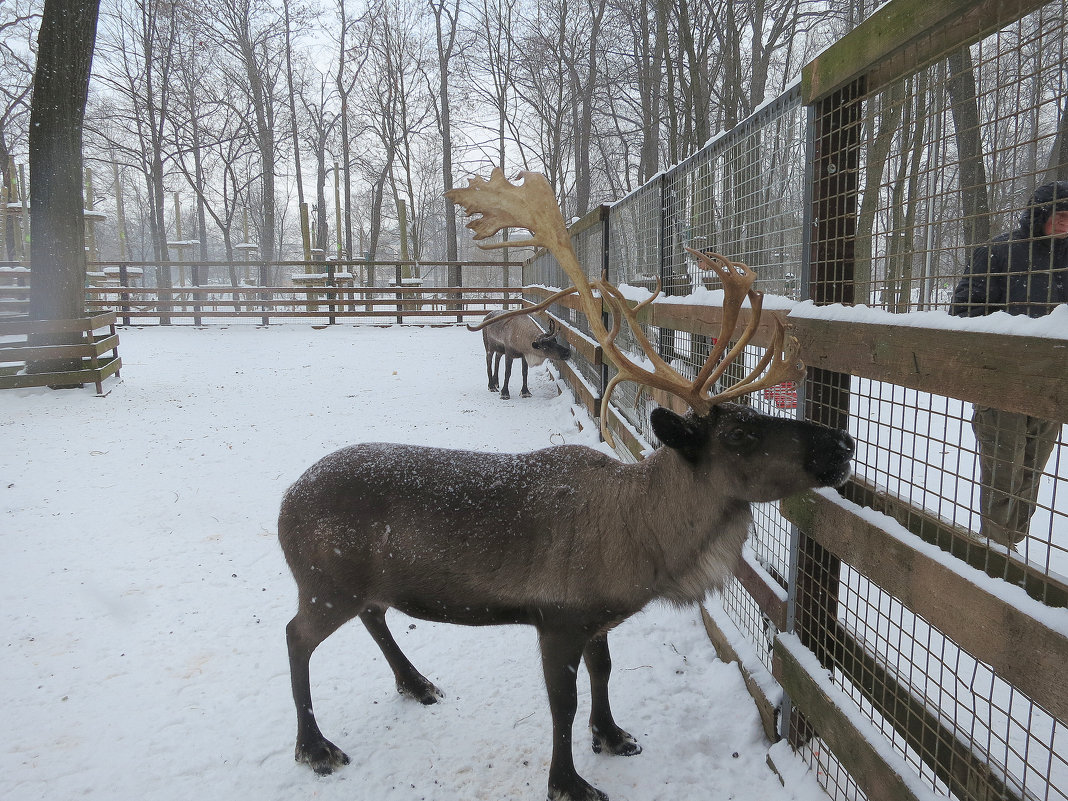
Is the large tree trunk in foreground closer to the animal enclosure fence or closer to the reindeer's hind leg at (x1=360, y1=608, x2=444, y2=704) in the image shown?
the reindeer's hind leg at (x1=360, y1=608, x2=444, y2=704)

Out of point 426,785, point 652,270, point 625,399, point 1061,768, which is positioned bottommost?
point 426,785

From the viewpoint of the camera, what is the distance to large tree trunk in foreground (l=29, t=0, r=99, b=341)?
8797mm

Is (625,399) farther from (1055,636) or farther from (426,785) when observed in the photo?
(1055,636)

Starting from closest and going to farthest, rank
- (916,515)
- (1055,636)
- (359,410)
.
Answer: (1055,636) → (916,515) → (359,410)

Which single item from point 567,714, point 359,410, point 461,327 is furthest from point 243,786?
point 461,327

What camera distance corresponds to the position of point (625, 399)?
650 cm

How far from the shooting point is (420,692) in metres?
3.08

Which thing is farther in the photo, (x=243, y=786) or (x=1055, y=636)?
(x=243, y=786)

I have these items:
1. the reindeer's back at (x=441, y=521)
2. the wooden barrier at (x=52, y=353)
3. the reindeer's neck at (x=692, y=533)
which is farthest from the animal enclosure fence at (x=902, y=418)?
the wooden barrier at (x=52, y=353)

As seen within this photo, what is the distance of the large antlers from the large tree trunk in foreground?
8.46 metres

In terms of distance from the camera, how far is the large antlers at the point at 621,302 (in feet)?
7.80

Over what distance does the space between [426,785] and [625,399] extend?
4.37 m

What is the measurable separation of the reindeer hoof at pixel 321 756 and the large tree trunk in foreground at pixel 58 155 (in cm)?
835

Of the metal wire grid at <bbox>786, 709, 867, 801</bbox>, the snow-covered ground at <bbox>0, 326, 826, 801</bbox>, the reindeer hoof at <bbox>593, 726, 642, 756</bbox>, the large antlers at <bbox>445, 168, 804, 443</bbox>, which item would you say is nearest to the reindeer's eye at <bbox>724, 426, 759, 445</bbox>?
the large antlers at <bbox>445, 168, 804, 443</bbox>
